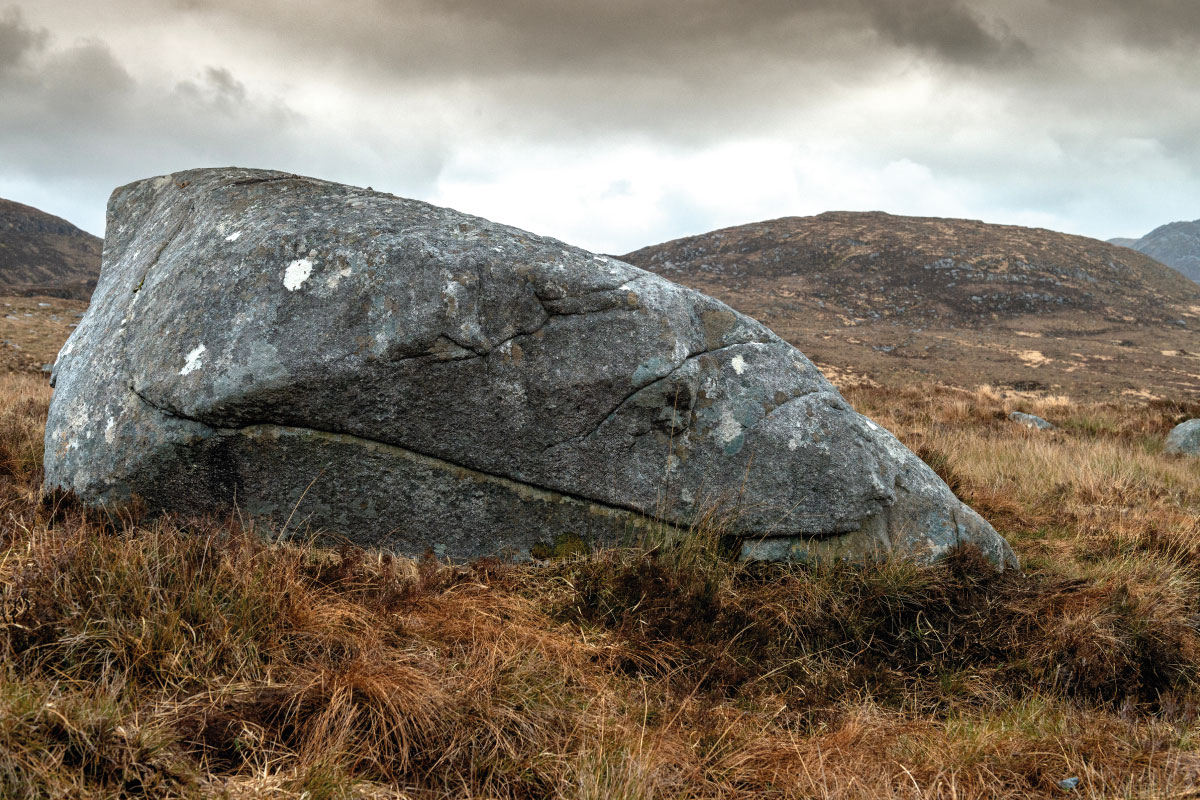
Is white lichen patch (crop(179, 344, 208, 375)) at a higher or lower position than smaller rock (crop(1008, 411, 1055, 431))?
higher

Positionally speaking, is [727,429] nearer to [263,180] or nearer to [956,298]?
[263,180]

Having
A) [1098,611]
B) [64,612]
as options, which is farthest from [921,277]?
[64,612]

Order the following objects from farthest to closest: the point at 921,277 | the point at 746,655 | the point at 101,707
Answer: the point at 921,277, the point at 746,655, the point at 101,707

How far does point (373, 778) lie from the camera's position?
2.35 metres

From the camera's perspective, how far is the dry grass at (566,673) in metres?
2.32

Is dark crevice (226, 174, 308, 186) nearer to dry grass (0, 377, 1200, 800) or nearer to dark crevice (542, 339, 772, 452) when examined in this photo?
dry grass (0, 377, 1200, 800)

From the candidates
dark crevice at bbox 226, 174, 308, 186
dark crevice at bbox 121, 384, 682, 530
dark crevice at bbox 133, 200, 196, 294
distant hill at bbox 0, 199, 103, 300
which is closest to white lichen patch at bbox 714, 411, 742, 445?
dark crevice at bbox 121, 384, 682, 530

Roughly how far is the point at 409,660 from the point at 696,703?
4.08 ft

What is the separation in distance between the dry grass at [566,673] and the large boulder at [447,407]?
265 millimetres

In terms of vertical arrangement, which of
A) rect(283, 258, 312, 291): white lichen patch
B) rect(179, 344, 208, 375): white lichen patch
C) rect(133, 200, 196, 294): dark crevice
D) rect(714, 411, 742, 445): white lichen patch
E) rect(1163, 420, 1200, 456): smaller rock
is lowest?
rect(1163, 420, 1200, 456): smaller rock

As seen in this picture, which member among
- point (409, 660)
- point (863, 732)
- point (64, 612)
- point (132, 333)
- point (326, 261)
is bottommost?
point (863, 732)

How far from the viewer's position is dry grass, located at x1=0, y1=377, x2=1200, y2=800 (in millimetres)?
2318

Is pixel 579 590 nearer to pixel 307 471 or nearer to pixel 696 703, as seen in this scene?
pixel 696 703

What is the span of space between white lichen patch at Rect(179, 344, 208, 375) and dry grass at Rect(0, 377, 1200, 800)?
847mm
